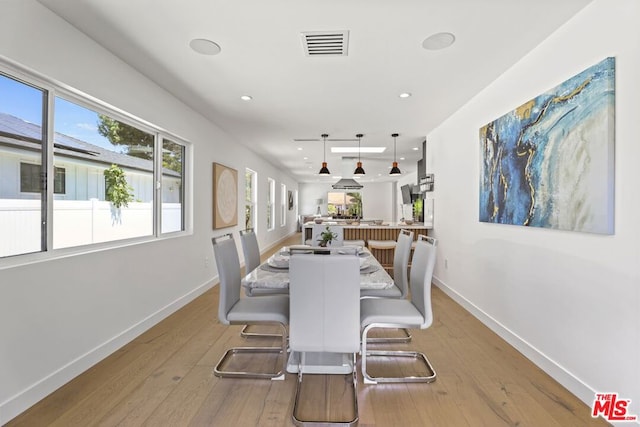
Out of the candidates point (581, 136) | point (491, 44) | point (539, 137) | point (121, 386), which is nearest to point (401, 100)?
point (491, 44)

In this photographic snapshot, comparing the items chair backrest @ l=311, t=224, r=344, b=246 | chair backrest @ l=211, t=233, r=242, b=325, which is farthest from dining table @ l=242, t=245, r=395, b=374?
chair backrest @ l=311, t=224, r=344, b=246

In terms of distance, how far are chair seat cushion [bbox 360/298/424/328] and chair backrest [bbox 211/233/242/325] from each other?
0.93 meters

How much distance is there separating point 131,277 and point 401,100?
331 centimetres

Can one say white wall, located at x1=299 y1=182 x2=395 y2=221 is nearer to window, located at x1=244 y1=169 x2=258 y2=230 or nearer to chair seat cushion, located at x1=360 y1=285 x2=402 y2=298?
window, located at x1=244 y1=169 x2=258 y2=230

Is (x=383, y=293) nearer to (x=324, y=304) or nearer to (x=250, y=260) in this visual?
(x=324, y=304)

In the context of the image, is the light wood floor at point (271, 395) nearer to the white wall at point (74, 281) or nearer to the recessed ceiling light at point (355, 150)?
the white wall at point (74, 281)

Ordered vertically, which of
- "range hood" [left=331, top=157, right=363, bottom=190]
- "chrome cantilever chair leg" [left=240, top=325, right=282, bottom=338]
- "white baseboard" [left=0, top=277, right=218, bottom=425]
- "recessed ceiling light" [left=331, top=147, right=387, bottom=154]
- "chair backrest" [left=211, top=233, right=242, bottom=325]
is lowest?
"chrome cantilever chair leg" [left=240, top=325, right=282, bottom=338]

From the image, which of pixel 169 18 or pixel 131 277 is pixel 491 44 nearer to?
pixel 169 18

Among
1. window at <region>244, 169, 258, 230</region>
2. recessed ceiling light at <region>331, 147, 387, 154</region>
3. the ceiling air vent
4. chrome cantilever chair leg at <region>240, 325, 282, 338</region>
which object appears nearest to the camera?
the ceiling air vent

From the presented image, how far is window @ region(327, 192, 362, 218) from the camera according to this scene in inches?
572

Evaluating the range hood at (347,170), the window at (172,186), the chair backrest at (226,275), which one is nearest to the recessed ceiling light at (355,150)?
the range hood at (347,170)

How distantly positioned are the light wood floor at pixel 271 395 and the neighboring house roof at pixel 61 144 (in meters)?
1.58

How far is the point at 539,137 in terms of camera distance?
2365 millimetres

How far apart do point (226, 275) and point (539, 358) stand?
2.39 m
